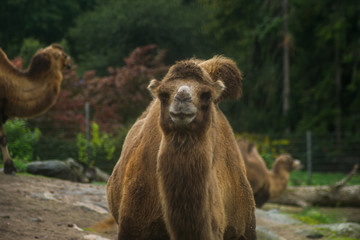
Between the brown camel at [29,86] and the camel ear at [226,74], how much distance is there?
5.18m

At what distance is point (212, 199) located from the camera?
3.60 m

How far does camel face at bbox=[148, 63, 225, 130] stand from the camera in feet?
10.6

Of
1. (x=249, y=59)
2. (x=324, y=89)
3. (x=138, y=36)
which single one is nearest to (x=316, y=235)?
(x=324, y=89)

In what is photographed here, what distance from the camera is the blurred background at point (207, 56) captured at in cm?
1558

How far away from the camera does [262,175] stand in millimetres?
10953

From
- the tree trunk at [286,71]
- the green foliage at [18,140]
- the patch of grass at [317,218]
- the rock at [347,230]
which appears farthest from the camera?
the tree trunk at [286,71]

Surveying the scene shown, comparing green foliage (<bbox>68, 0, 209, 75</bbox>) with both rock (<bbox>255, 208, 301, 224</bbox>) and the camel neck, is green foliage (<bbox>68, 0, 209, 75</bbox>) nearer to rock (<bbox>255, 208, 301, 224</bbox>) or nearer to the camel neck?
rock (<bbox>255, 208, 301, 224</bbox>)

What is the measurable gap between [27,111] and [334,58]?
1572cm

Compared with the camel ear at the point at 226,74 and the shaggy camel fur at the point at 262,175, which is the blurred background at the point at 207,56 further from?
the camel ear at the point at 226,74

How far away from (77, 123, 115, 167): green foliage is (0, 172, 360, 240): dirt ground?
4.46m

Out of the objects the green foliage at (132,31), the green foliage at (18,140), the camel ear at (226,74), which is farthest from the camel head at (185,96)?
the green foliage at (132,31)

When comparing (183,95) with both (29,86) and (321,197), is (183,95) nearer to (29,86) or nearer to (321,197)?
(29,86)

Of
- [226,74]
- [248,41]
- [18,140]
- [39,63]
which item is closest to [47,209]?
[226,74]

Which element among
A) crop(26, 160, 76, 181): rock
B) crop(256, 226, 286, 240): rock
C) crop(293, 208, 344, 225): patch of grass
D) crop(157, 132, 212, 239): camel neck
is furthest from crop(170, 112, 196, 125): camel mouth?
crop(26, 160, 76, 181): rock
